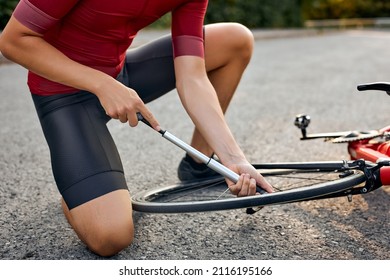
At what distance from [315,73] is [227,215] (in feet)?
19.4

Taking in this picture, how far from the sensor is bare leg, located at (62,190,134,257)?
2.47 metres

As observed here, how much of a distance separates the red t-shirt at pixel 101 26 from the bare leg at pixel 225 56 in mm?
366

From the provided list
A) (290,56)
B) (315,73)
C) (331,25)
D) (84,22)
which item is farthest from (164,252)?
(331,25)

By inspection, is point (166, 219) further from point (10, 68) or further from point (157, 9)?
point (10, 68)

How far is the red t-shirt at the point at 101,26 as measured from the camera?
2.48m

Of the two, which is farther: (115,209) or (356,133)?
(356,133)

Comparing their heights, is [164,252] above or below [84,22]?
below

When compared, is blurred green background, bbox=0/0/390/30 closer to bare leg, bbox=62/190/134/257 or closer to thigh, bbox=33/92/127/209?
thigh, bbox=33/92/127/209

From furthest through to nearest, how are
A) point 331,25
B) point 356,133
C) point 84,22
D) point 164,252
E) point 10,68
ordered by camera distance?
1. point 331,25
2. point 10,68
3. point 356,133
4. point 84,22
5. point 164,252

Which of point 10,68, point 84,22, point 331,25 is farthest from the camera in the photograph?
point 331,25

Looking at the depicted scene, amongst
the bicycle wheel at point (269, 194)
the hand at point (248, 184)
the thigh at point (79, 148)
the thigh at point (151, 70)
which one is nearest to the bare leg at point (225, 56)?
the thigh at point (151, 70)

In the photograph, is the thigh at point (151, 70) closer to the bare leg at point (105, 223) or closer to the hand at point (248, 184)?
the bare leg at point (105, 223)

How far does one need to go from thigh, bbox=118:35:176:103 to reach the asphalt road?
566 millimetres
